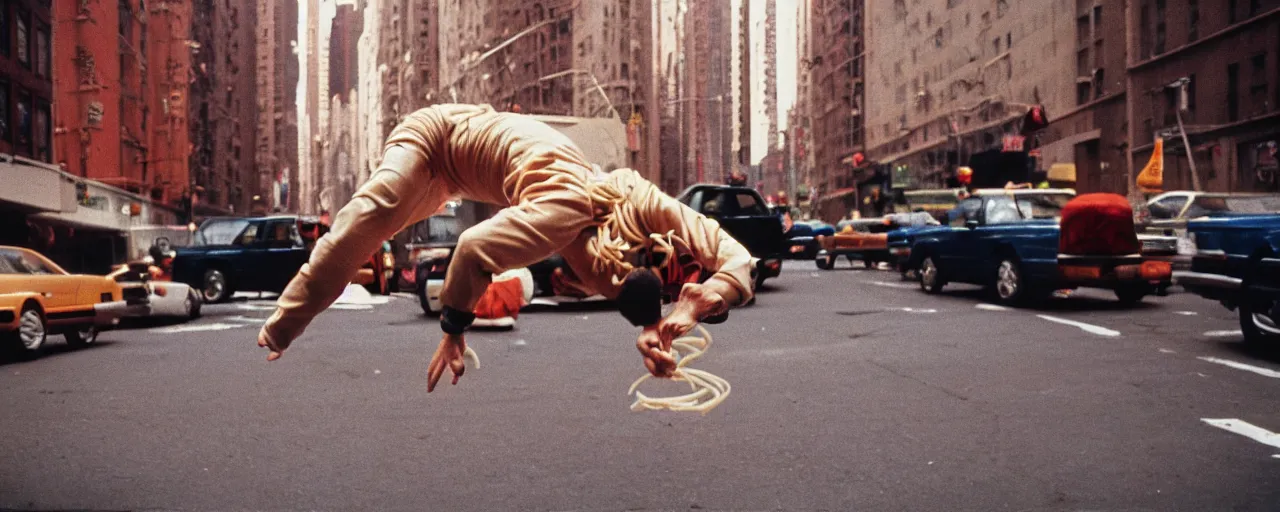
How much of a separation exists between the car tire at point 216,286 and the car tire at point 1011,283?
33.9ft

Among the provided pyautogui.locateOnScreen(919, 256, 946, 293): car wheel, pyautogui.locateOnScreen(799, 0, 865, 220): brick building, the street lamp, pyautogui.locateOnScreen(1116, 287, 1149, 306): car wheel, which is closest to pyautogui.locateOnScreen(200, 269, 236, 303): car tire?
the street lamp

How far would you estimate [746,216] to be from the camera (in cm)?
228

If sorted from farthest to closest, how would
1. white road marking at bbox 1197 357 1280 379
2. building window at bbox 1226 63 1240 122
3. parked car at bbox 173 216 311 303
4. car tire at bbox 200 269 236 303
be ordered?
building window at bbox 1226 63 1240 122, white road marking at bbox 1197 357 1280 379, car tire at bbox 200 269 236 303, parked car at bbox 173 216 311 303

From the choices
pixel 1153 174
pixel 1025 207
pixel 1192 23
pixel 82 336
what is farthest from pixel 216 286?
pixel 1192 23

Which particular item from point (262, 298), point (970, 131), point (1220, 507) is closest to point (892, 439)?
point (1220, 507)

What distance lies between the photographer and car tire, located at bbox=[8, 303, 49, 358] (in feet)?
14.0

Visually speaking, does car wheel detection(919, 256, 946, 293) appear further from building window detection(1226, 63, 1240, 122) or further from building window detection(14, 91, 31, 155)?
building window detection(14, 91, 31, 155)

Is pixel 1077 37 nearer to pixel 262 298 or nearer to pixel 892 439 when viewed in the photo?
pixel 892 439

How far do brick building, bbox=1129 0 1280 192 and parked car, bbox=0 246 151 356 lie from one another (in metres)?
11.5

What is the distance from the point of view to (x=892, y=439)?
6422 millimetres

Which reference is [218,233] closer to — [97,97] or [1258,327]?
[97,97]

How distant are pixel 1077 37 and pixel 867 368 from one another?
22.9 metres

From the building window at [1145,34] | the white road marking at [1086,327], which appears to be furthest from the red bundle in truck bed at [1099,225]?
the building window at [1145,34]

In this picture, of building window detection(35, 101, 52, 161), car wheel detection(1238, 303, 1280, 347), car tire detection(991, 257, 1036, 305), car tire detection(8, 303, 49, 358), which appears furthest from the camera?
car tire detection(991, 257, 1036, 305)
